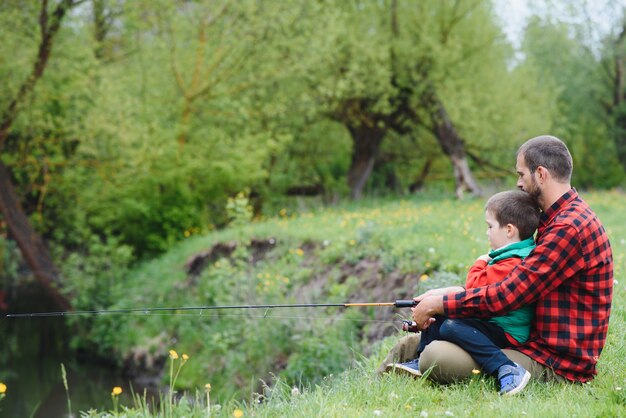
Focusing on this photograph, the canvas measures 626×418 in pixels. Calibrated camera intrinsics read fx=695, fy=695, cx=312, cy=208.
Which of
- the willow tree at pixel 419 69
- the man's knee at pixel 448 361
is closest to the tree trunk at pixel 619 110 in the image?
the willow tree at pixel 419 69

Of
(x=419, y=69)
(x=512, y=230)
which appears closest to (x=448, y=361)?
(x=512, y=230)

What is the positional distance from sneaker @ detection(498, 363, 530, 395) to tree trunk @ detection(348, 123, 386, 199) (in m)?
19.5

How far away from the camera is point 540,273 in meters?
3.72

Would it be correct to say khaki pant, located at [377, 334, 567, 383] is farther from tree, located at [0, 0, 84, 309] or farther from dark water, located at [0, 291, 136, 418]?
tree, located at [0, 0, 84, 309]

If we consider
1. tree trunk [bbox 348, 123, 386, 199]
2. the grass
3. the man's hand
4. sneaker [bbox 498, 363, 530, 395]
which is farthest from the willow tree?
sneaker [bbox 498, 363, 530, 395]

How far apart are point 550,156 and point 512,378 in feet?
4.03

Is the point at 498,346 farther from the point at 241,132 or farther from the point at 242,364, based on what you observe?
the point at 241,132

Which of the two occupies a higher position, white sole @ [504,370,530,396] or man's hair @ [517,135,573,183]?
man's hair @ [517,135,573,183]

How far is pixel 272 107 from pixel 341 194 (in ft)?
17.6

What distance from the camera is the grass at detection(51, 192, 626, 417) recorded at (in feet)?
12.1

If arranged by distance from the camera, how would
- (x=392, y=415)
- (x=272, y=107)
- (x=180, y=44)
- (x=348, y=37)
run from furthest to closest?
1. (x=348, y=37)
2. (x=272, y=107)
3. (x=180, y=44)
4. (x=392, y=415)

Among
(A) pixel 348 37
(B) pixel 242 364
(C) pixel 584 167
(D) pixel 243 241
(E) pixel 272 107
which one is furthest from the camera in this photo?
(C) pixel 584 167

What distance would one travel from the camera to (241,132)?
19141mm

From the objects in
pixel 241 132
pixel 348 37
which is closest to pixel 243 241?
pixel 241 132
